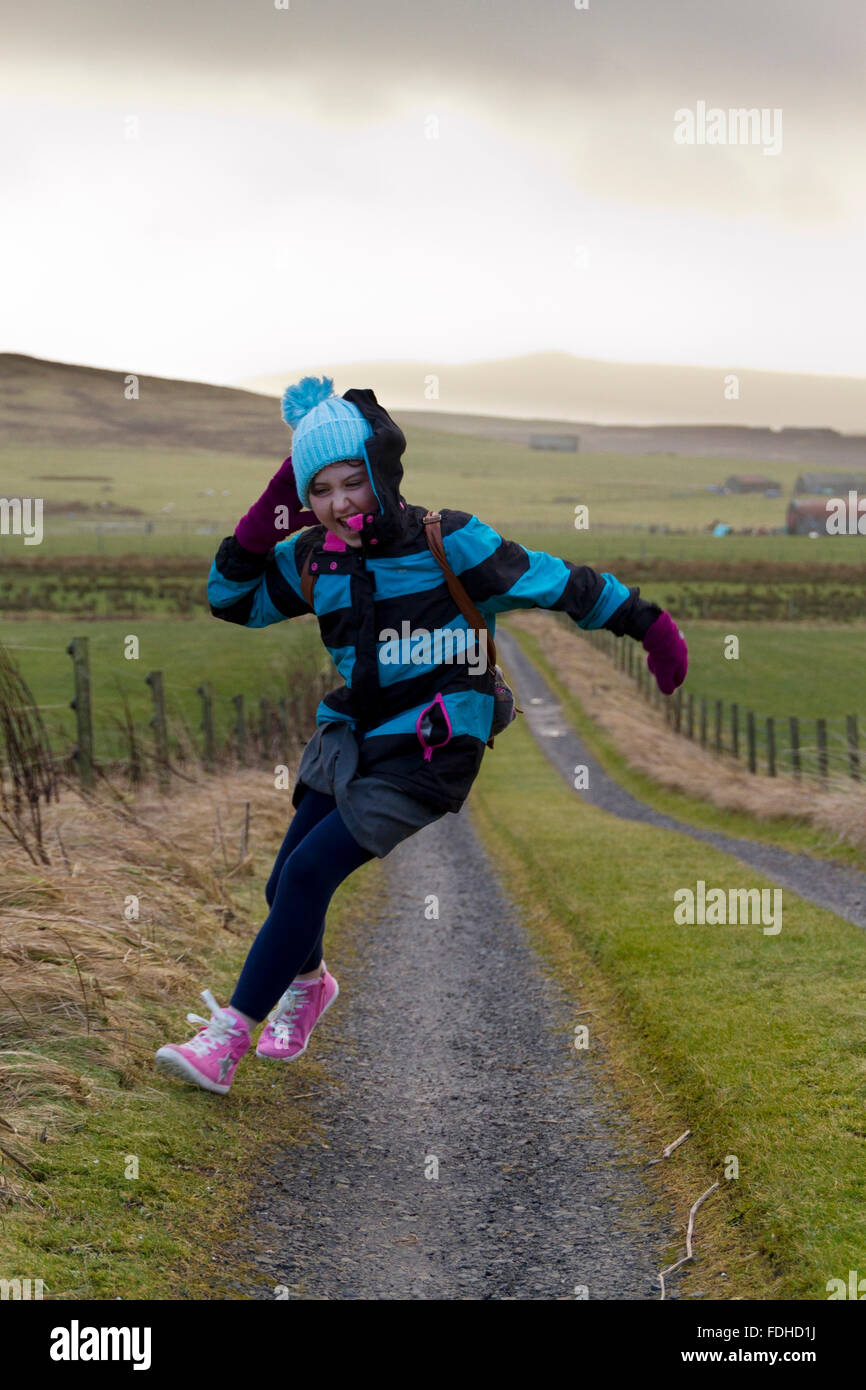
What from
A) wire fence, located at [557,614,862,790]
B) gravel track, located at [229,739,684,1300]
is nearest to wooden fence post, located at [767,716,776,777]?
wire fence, located at [557,614,862,790]

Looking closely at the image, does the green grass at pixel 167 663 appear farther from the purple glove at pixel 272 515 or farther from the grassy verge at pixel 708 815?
the purple glove at pixel 272 515

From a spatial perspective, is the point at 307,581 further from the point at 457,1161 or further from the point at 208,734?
the point at 208,734

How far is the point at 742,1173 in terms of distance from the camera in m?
3.94

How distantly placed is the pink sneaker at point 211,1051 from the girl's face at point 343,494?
1.58 m

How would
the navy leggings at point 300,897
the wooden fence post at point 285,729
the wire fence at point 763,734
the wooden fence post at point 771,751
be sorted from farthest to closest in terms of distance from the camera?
the wooden fence post at point 771,751 < the wire fence at point 763,734 < the wooden fence post at point 285,729 < the navy leggings at point 300,897

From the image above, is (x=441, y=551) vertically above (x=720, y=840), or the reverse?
(x=441, y=551)

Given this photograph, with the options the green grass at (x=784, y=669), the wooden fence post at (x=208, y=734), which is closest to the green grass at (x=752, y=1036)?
the wooden fence post at (x=208, y=734)

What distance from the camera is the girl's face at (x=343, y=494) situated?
4141 mm

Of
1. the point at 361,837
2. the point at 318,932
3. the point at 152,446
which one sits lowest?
the point at 318,932

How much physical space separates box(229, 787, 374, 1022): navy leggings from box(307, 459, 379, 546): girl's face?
86 cm

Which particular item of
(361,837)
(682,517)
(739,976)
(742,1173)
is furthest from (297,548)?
(682,517)

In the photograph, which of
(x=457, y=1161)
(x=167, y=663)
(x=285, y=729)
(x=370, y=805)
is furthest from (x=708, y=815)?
(x=167, y=663)
